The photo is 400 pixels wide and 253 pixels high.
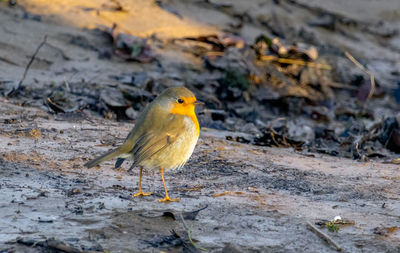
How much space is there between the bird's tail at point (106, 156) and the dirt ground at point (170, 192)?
0.20 m

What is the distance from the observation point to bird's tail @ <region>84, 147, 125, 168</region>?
390 centimetres

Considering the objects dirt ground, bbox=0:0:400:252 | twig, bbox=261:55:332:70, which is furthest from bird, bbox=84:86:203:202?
twig, bbox=261:55:332:70

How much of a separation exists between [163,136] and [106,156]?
465 millimetres

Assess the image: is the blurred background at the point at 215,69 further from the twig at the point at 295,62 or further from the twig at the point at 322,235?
the twig at the point at 322,235

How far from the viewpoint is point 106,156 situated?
3.97m

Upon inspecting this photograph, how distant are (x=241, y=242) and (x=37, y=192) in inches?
54.8

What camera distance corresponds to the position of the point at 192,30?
30.6 feet

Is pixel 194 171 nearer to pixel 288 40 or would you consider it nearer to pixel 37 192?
pixel 37 192

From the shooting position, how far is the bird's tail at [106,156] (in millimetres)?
3902

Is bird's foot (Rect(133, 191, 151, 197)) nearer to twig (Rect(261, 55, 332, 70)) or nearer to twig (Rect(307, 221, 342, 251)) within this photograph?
twig (Rect(307, 221, 342, 251))

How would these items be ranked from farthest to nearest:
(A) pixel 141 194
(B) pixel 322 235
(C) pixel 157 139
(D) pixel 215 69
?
(D) pixel 215 69 → (C) pixel 157 139 → (A) pixel 141 194 → (B) pixel 322 235

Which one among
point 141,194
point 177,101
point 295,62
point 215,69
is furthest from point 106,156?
point 295,62

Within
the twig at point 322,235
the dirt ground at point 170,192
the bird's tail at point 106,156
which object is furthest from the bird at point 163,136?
the twig at point 322,235

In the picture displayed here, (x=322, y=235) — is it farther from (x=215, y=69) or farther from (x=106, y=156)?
(x=215, y=69)
